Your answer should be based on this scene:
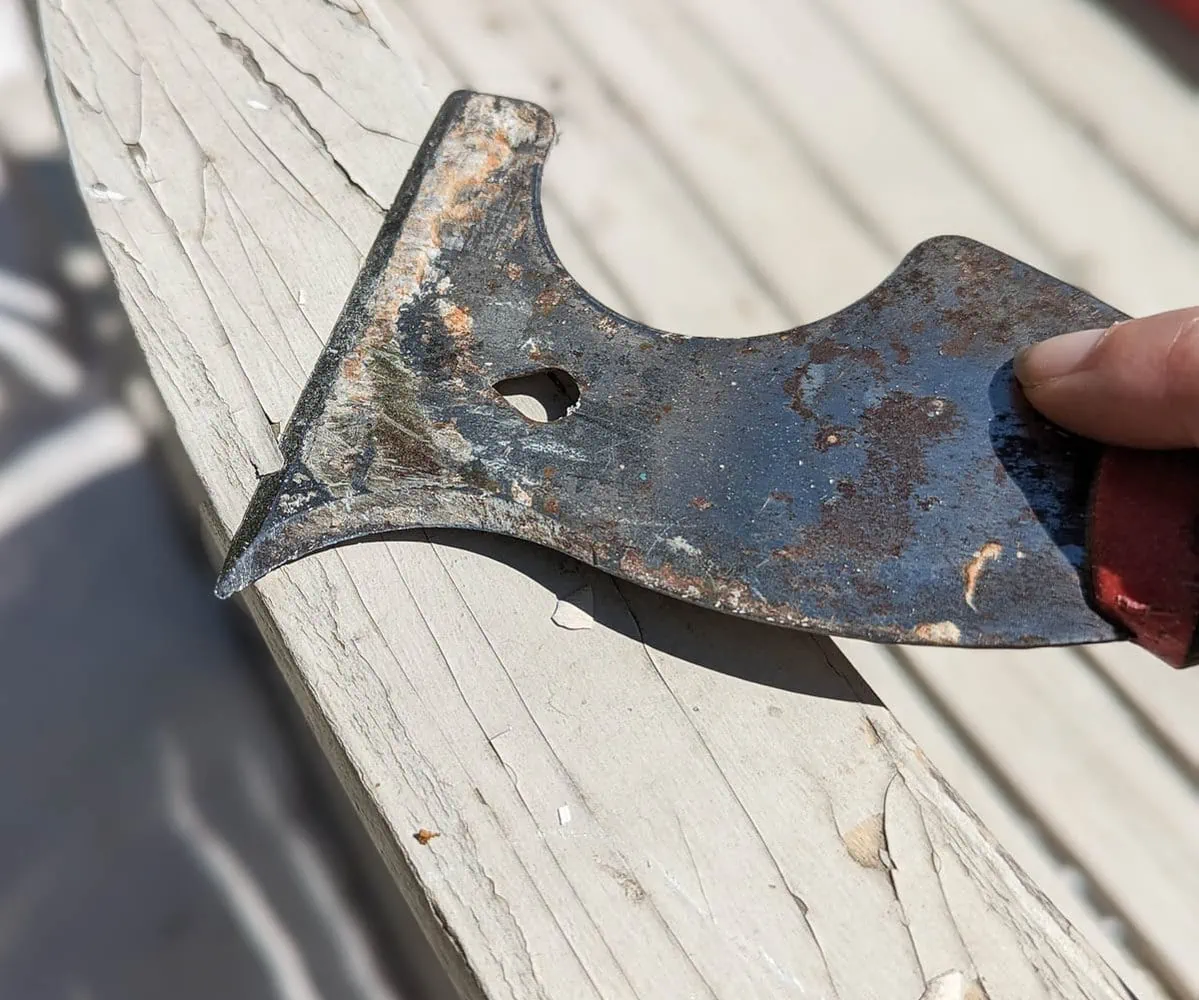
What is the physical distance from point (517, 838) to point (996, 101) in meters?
1.36

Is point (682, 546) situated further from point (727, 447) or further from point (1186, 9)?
point (1186, 9)

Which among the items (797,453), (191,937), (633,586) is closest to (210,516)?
(633,586)

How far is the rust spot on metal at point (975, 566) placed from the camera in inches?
32.2

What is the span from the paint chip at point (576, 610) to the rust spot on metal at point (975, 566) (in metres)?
0.32

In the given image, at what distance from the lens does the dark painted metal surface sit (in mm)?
828

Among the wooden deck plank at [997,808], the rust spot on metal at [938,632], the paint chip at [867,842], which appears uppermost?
the rust spot on metal at [938,632]

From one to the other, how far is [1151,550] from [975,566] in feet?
0.44

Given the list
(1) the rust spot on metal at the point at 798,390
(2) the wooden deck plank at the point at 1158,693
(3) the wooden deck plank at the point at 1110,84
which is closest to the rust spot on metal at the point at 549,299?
(1) the rust spot on metal at the point at 798,390

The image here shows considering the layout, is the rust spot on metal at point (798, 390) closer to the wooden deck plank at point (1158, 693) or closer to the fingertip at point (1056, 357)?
the fingertip at point (1056, 357)

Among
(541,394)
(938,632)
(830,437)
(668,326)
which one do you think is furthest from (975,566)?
(668,326)

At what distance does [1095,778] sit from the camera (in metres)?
1.20

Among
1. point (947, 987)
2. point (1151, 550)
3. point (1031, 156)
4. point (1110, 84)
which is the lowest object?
point (947, 987)

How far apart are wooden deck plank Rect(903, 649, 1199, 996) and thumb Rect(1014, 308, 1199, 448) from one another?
→ 19.9 inches

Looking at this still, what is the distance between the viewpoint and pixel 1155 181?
1.50 metres
